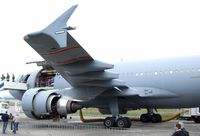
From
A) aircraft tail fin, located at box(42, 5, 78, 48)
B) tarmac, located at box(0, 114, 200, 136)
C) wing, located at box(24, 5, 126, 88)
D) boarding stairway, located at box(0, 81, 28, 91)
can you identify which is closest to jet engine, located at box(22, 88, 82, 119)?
tarmac, located at box(0, 114, 200, 136)

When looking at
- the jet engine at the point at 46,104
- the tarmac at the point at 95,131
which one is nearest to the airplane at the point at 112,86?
the jet engine at the point at 46,104

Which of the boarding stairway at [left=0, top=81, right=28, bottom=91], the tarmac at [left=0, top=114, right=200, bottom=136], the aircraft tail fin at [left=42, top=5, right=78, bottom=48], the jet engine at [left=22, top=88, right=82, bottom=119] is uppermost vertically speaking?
the aircraft tail fin at [left=42, top=5, right=78, bottom=48]

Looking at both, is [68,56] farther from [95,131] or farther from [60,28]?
[95,131]

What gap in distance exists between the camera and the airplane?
1828 centimetres

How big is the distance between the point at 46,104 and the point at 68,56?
170 inches

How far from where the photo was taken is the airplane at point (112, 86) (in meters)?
18.3

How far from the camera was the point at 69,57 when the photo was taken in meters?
18.1

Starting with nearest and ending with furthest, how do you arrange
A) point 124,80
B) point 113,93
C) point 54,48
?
point 54,48
point 113,93
point 124,80

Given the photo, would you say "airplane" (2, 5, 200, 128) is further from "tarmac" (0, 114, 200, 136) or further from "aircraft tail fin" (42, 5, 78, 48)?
"aircraft tail fin" (42, 5, 78, 48)

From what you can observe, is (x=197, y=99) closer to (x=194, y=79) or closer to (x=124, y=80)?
(x=194, y=79)

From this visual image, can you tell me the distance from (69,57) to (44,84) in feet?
28.4

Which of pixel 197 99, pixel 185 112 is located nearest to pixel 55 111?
pixel 197 99

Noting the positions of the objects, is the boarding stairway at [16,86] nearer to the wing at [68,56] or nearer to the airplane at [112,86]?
the airplane at [112,86]

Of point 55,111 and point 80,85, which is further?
point 55,111
